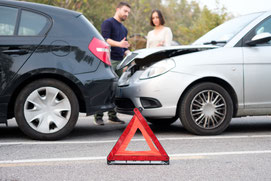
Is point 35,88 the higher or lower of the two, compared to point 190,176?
higher

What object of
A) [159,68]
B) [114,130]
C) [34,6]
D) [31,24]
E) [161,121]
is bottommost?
[161,121]

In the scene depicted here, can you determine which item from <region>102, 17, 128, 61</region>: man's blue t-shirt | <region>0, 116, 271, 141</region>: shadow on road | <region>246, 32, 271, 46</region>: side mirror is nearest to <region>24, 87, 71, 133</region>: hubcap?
<region>0, 116, 271, 141</region>: shadow on road

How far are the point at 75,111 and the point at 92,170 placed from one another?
1.62 meters

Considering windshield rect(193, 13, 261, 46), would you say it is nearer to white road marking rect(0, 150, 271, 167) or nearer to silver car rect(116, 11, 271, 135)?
silver car rect(116, 11, 271, 135)

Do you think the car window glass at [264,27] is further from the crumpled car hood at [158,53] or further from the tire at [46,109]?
the tire at [46,109]

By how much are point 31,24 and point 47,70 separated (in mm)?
627

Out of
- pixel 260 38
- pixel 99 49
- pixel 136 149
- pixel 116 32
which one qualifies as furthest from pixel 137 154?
pixel 116 32

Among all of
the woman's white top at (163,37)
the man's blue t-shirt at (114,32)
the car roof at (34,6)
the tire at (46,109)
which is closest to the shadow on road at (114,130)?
the tire at (46,109)

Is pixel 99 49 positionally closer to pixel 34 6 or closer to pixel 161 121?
pixel 34 6

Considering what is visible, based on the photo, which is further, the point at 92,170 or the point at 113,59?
the point at 113,59

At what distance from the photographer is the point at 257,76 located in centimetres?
584

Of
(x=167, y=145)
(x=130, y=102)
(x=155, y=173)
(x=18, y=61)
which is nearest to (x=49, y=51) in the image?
(x=18, y=61)

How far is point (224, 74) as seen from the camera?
5750 mm

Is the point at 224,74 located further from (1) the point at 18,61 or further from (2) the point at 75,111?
(1) the point at 18,61
